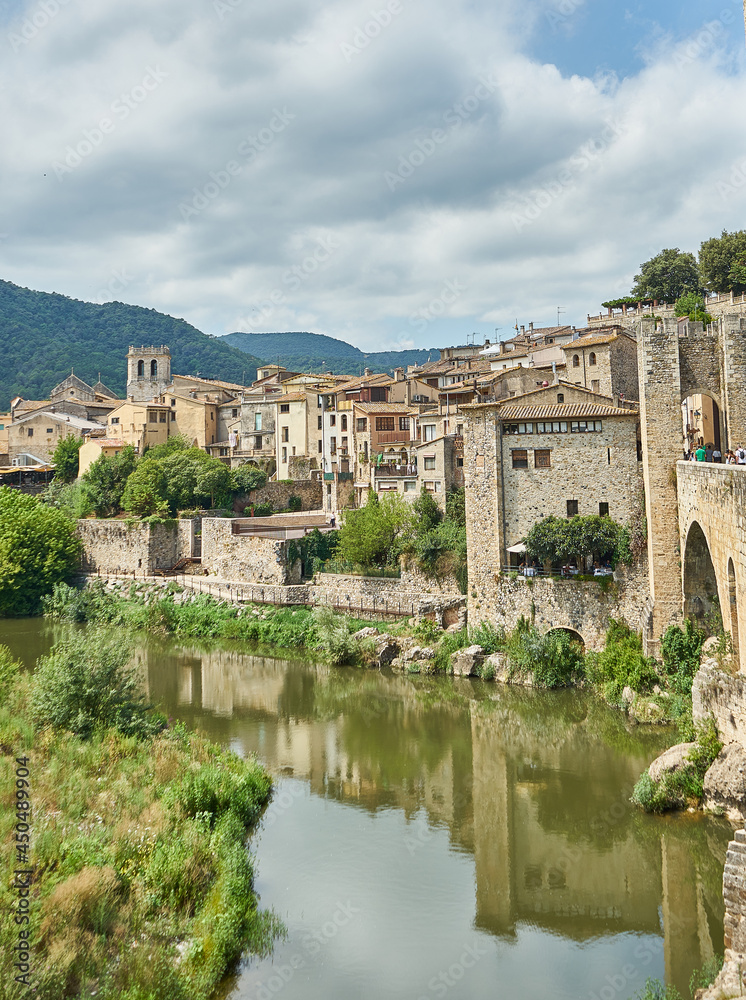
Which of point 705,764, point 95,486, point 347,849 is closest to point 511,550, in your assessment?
point 705,764

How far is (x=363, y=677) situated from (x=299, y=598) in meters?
7.97

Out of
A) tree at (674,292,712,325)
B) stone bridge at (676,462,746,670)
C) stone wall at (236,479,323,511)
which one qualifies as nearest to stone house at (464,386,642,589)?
stone bridge at (676,462,746,670)

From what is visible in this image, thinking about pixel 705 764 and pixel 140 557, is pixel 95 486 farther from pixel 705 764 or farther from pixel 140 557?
pixel 705 764

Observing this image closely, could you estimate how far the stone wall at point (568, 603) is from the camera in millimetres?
24203

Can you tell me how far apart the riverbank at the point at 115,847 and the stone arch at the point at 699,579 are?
12.2m

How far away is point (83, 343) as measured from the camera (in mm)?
98375

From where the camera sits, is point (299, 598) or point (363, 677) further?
point (299, 598)

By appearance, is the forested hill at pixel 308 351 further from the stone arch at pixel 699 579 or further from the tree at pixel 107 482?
the stone arch at pixel 699 579

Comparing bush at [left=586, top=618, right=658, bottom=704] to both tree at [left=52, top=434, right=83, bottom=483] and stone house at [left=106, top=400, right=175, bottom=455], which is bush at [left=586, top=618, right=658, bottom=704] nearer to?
stone house at [left=106, top=400, right=175, bottom=455]

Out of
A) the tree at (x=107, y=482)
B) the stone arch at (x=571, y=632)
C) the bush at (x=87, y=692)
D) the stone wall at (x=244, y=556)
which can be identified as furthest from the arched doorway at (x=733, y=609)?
the tree at (x=107, y=482)

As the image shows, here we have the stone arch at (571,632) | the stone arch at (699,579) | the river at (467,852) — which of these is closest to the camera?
the river at (467,852)

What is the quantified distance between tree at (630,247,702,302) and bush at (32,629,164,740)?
48087mm

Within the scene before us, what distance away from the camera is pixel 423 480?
35.8 m

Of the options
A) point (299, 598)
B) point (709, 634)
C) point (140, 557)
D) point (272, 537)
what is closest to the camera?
point (709, 634)
